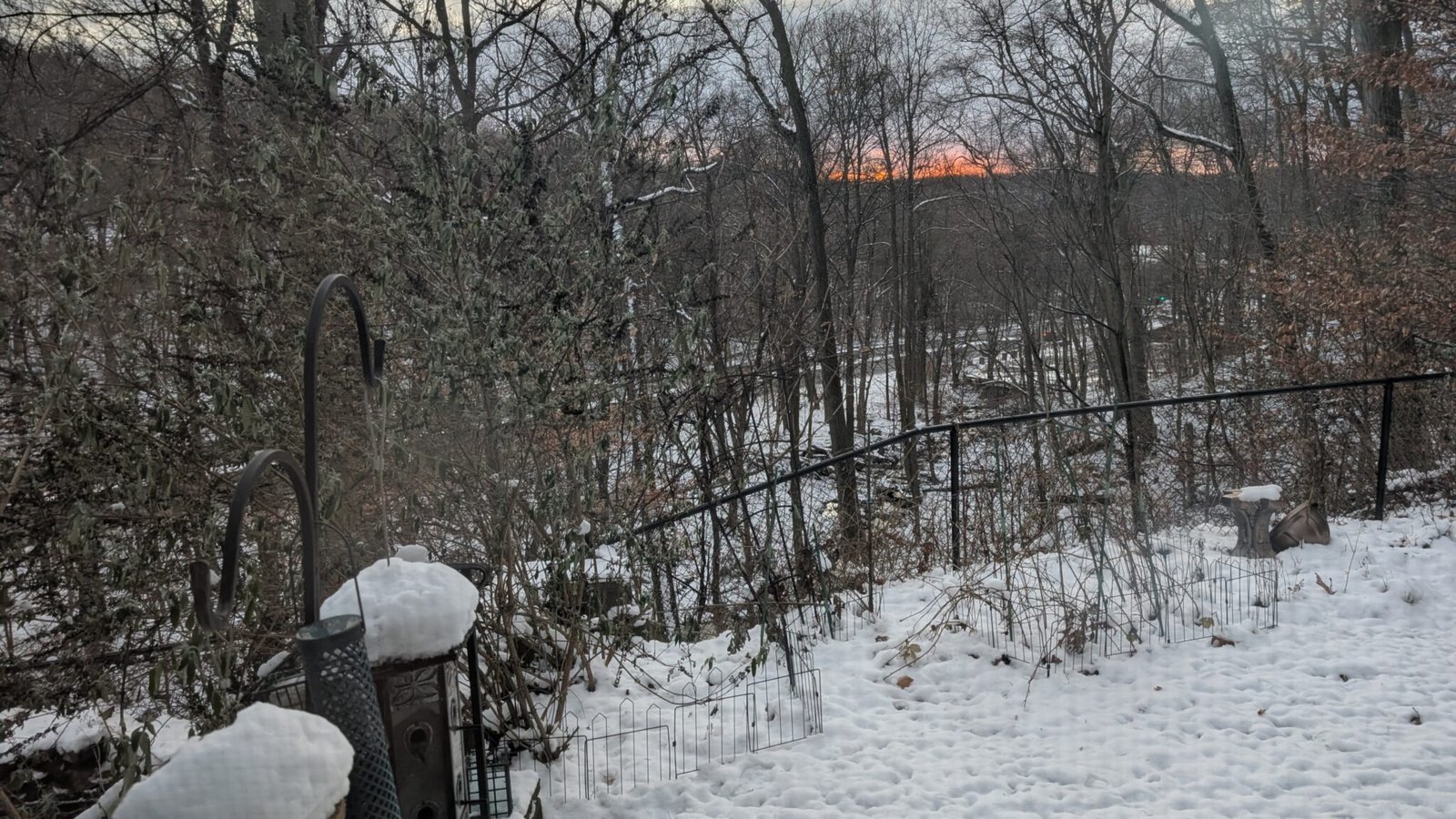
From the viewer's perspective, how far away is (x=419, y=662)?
2.20 metres

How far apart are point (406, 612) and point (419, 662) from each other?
0.14 m

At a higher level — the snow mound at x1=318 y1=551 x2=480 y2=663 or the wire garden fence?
the snow mound at x1=318 y1=551 x2=480 y2=663

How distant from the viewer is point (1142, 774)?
3.20 m

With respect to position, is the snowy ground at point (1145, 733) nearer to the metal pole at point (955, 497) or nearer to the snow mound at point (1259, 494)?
the snow mound at point (1259, 494)

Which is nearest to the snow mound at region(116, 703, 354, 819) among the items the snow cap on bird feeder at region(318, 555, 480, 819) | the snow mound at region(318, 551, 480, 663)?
the snow cap on bird feeder at region(318, 555, 480, 819)

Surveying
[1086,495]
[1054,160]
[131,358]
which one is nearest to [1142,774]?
[1086,495]

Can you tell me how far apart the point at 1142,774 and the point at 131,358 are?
3856 millimetres

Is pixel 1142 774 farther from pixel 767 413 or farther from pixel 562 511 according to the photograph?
pixel 767 413

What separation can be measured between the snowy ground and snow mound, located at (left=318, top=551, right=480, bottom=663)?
1.24 meters

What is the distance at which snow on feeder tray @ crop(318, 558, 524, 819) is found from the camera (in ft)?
7.06

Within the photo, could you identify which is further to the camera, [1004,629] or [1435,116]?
[1435,116]

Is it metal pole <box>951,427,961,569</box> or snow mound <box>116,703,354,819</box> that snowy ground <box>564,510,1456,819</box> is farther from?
snow mound <box>116,703,354,819</box>

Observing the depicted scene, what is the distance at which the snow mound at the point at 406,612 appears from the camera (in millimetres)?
2139

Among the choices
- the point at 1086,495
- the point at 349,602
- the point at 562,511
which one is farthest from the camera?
the point at 1086,495
